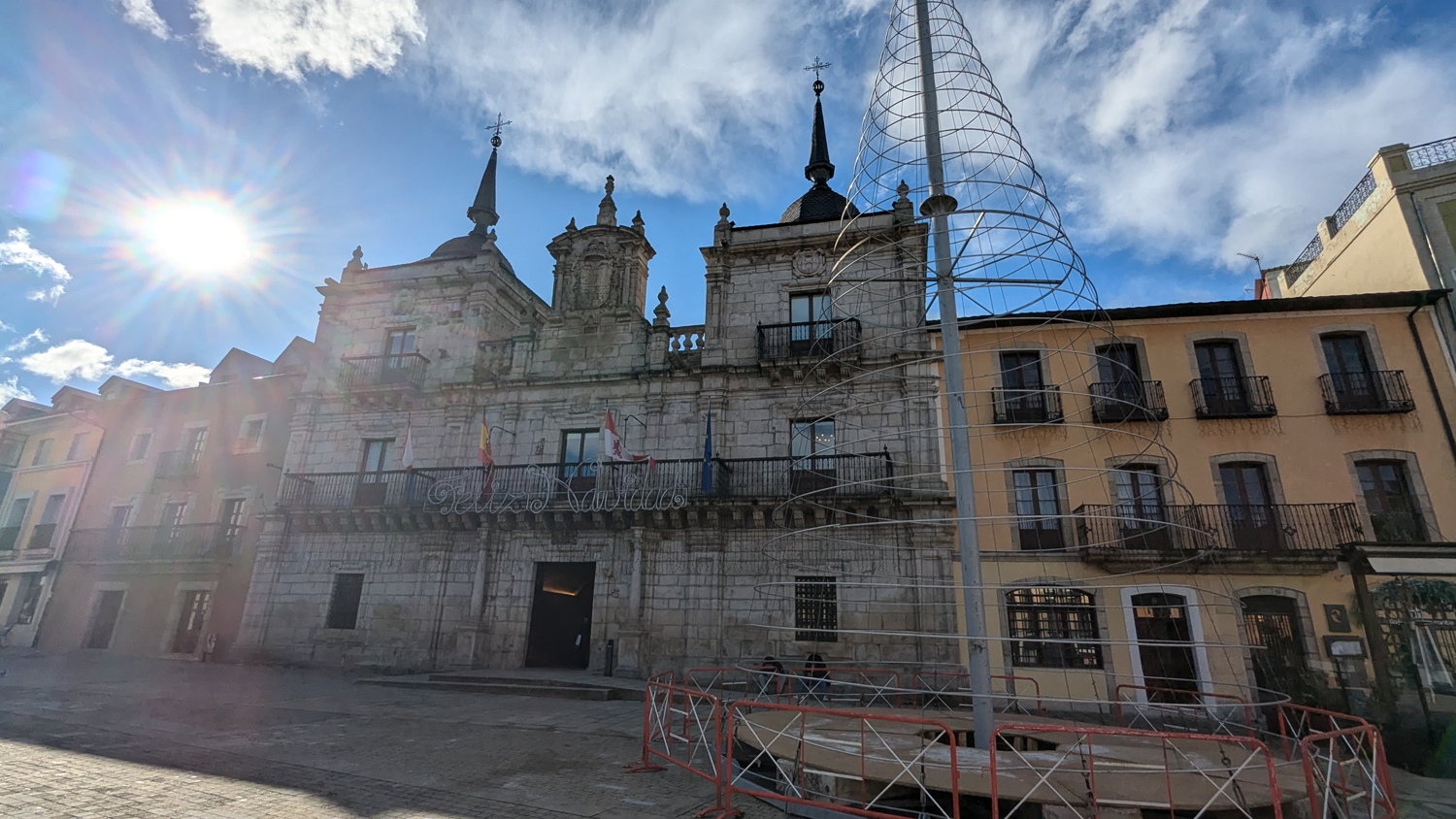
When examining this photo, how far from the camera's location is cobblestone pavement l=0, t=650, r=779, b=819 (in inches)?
276

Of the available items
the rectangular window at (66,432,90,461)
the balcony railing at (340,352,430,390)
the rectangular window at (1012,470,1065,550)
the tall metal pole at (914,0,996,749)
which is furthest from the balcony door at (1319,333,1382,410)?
the rectangular window at (66,432,90,461)

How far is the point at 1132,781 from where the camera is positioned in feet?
23.0

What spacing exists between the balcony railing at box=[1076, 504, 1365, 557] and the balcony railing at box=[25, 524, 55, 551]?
1555 inches

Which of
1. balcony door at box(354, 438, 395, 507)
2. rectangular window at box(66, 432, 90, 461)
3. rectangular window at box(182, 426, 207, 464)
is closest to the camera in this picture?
balcony door at box(354, 438, 395, 507)

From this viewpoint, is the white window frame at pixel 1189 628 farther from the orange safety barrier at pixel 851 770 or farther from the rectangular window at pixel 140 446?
the rectangular window at pixel 140 446

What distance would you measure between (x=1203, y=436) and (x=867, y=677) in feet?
34.7

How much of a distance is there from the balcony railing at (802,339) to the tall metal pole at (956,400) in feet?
34.0

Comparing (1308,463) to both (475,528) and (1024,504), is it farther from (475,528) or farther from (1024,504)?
(475,528)

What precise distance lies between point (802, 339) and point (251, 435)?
21713 mm

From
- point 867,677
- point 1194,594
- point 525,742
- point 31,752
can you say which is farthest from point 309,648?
point 1194,594

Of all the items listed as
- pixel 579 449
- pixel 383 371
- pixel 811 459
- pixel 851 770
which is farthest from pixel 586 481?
pixel 851 770

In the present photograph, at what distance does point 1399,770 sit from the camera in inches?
429

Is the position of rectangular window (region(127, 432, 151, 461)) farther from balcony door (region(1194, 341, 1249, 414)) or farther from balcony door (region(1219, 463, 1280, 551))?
balcony door (region(1219, 463, 1280, 551))

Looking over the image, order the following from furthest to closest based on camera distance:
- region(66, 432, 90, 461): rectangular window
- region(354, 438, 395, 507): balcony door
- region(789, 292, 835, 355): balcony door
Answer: region(66, 432, 90, 461): rectangular window → region(354, 438, 395, 507): balcony door → region(789, 292, 835, 355): balcony door
